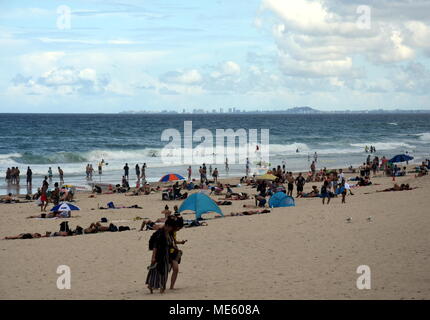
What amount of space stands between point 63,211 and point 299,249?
1043cm

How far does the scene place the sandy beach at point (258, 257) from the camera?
920 centimetres

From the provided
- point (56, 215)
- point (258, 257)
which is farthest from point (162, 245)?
point (56, 215)

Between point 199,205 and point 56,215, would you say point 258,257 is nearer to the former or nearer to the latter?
point 199,205

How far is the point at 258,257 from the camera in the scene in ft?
39.4

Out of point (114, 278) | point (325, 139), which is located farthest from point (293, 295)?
point (325, 139)

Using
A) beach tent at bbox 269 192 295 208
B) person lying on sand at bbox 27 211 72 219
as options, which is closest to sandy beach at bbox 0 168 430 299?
person lying on sand at bbox 27 211 72 219

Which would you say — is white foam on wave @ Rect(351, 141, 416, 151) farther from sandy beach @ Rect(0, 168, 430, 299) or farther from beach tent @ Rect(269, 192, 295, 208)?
sandy beach @ Rect(0, 168, 430, 299)

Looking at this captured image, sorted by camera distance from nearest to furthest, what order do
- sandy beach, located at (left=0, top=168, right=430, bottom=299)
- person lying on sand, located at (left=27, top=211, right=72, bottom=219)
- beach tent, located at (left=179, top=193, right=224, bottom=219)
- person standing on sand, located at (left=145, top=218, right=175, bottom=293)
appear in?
person standing on sand, located at (left=145, top=218, right=175, bottom=293), sandy beach, located at (left=0, top=168, right=430, bottom=299), beach tent, located at (left=179, top=193, right=224, bottom=219), person lying on sand, located at (left=27, top=211, right=72, bottom=219)

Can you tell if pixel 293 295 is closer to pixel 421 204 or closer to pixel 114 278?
pixel 114 278

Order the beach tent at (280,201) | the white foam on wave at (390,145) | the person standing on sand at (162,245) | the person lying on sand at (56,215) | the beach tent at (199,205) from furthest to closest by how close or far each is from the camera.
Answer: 1. the white foam on wave at (390,145)
2. the beach tent at (280,201)
3. the person lying on sand at (56,215)
4. the beach tent at (199,205)
5. the person standing on sand at (162,245)

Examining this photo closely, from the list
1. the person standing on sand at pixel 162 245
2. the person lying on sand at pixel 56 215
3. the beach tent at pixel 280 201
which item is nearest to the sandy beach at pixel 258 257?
the person standing on sand at pixel 162 245

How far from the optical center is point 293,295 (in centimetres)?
861

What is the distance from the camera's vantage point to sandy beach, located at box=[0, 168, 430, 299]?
920 cm

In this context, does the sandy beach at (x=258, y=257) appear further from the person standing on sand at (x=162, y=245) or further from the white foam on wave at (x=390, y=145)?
the white foam on wave at (x=390, y=145)
